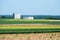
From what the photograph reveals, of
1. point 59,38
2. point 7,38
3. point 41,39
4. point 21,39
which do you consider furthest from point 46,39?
point 7,38

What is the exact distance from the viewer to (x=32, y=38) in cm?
733

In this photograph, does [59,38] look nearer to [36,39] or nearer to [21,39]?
[36,39]

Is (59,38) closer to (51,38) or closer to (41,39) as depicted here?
(51,38)

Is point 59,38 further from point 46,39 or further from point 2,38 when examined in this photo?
point 2,38

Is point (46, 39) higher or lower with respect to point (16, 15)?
higher

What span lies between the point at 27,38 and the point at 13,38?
659mm

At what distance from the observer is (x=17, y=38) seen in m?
7.27

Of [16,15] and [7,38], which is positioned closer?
[7,38]

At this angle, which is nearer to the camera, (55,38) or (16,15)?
(55,38)

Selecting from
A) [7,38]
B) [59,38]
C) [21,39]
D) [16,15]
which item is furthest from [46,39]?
[16,15]

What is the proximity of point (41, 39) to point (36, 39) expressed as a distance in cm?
24

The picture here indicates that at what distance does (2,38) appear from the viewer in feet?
23.8

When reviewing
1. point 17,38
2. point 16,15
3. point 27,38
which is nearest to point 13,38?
point 17,38

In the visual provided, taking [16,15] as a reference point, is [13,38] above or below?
above
